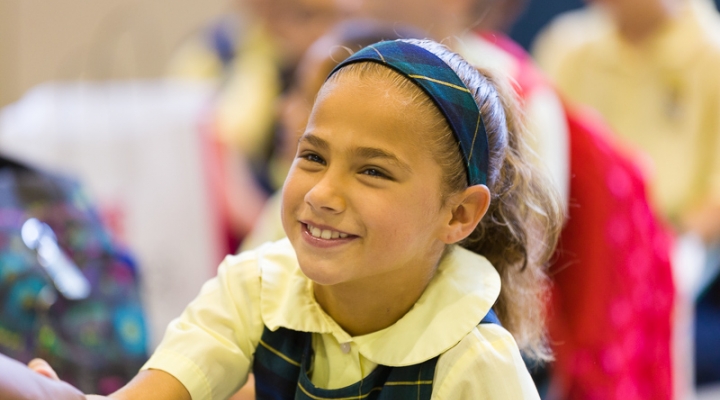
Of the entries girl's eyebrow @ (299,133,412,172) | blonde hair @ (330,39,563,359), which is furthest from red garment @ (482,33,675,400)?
girl's eyebrow @ (299,133,412,172)

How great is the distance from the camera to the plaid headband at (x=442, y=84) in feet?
2.62

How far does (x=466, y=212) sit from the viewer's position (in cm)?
88

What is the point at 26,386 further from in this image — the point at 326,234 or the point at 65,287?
the point at 65,287

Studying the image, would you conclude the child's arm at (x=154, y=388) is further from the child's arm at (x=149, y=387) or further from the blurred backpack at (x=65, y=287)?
the blurred backpack at (x=65, y=287)

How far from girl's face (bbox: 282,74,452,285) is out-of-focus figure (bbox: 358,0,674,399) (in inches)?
24.4

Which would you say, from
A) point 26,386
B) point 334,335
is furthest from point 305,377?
point 26,386

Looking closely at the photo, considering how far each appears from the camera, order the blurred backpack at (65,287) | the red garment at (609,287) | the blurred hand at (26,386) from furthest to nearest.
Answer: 1. the red garment at (609,287)
2. the blurred backpack at (65,287)
3. the blurred hand at (26,386)

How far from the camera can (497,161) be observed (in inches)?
34.5

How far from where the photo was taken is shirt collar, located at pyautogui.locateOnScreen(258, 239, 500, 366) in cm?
82

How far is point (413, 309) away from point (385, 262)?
0.07m

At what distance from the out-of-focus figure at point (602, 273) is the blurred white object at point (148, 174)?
3.28 feet

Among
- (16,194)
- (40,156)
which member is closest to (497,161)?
(16,194)

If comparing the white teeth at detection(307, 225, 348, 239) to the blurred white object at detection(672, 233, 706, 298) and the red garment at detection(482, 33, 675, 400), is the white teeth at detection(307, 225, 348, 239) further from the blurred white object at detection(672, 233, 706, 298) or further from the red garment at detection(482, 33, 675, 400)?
the blurred white object at detection(672, 233, 706, 298)

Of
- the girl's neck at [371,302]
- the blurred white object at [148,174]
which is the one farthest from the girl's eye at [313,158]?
the blurred white object at [148,174]
